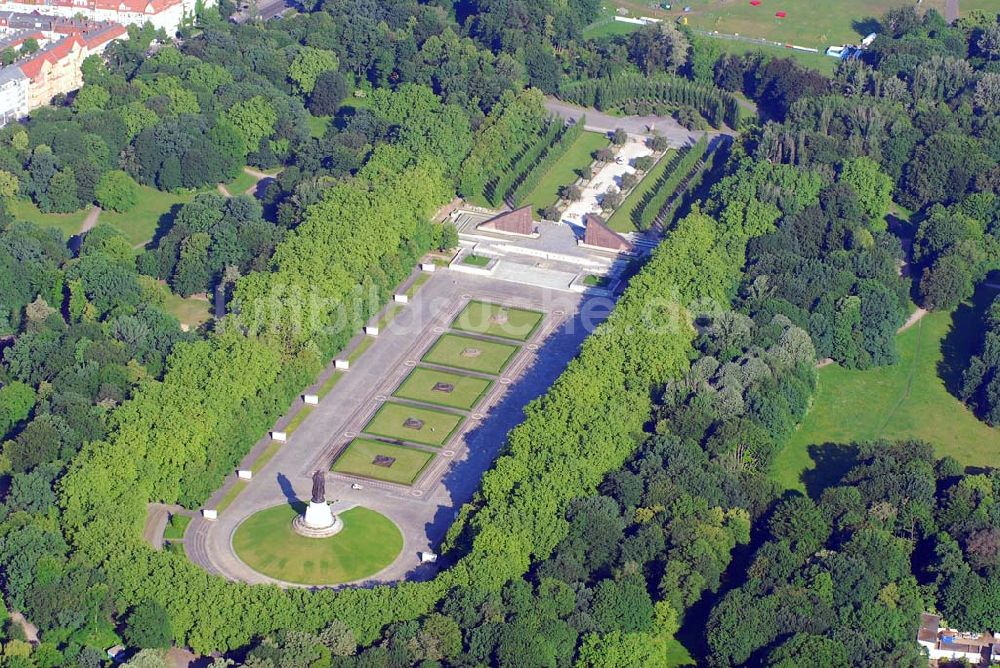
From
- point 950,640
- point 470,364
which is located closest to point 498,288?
point 470,364

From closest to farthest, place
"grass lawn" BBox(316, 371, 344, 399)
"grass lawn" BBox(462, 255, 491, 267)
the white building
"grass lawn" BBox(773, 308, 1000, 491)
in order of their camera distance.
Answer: the white building → "grass lawn" BBox(773, 308, 1000, 491) → "grass lawn" BBox(316, 371, 344, 399) → "grass lawn" BBox(462, 255, 491, 267)

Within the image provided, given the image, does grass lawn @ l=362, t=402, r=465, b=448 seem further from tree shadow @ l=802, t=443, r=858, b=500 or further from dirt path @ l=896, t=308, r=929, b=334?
dirt path @ l=896, t=308, r=929, b=334

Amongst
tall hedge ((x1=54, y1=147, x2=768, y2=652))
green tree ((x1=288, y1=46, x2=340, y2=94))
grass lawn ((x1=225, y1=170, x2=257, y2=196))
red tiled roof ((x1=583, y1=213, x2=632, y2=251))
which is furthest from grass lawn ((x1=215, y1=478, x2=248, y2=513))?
green tree ((x1=288, y1=46, x2=340, y2=94))

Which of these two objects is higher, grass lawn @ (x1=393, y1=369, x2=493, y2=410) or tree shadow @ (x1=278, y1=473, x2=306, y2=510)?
tree shadow @ (x1=278, y1=473, x2=306, y2=510)

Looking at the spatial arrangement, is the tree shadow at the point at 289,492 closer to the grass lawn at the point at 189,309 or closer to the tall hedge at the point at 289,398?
the tall hedge at the point at 289,398

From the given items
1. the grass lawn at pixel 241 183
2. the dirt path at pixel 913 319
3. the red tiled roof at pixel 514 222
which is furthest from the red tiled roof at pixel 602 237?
the grass lawn at pixel 241 183
